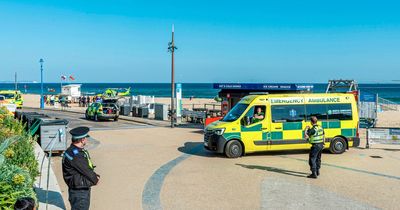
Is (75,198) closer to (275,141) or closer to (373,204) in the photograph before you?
(373,204)

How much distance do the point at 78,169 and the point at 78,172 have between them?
69mm

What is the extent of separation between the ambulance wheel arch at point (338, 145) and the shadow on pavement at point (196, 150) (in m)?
3.89

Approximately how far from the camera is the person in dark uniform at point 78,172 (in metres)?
5.59

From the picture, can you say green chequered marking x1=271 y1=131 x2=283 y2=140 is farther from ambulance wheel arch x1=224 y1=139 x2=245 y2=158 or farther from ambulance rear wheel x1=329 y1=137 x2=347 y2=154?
ambulance rear wheel x1=329 y1=137 x2=347 y2=154

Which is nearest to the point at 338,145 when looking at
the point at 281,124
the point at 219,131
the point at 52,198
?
the point at 281,124

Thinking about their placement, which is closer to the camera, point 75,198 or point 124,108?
point 75,198

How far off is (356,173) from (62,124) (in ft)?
30.0

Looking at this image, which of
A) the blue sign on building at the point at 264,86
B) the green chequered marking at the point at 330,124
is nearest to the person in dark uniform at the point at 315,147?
the green chequered marking at the point at 330,124

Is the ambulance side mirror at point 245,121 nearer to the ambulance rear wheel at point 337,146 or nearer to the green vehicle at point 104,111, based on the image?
the ambulance rear wheel at point 337,146

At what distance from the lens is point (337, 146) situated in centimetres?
1402

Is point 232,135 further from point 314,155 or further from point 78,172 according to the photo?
point 78,172

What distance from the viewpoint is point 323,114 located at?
46.2 ft

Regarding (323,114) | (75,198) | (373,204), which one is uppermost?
(323,114)

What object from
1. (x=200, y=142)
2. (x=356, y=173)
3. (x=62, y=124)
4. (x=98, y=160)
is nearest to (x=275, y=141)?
(x=356, y=173)
